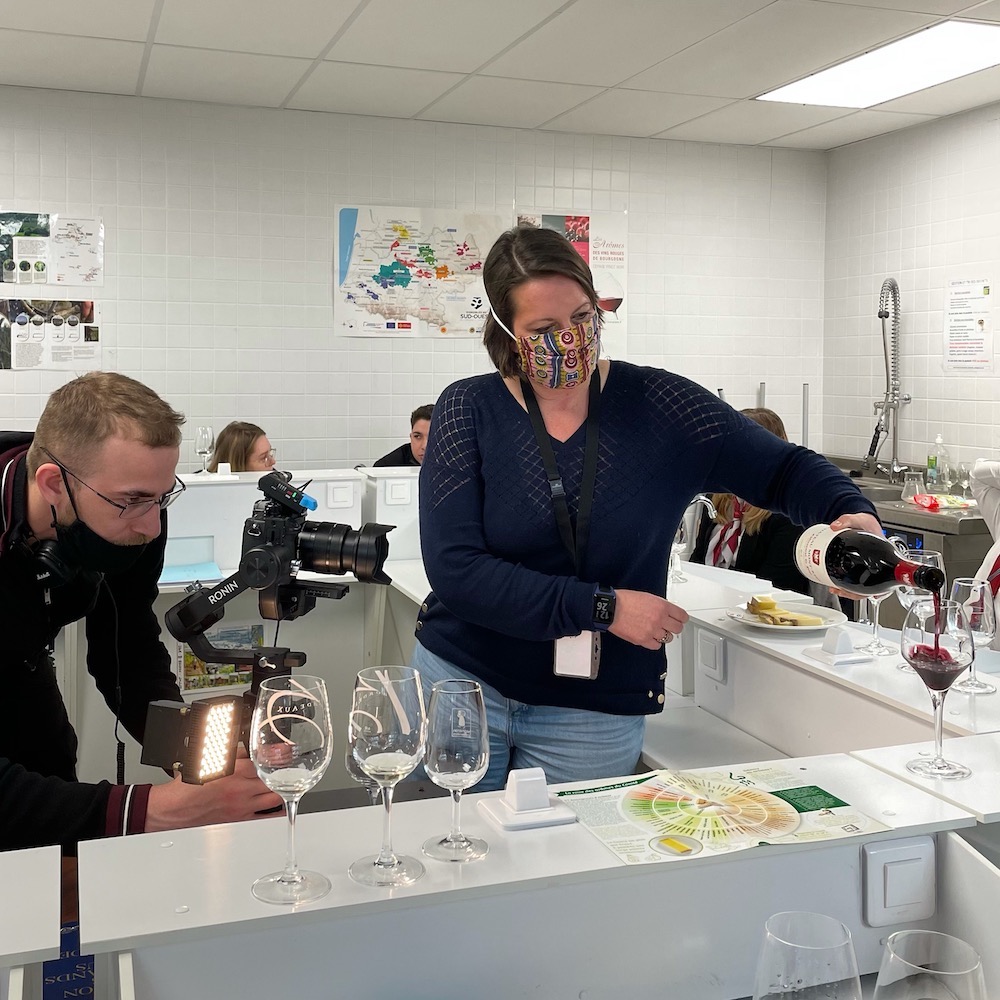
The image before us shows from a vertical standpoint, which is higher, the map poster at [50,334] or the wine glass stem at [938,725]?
the map poster at [50,334]

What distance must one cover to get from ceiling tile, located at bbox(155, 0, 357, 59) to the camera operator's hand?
2885mm

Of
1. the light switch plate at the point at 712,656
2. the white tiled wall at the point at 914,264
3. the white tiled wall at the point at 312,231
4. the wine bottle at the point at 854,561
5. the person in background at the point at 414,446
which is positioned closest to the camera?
the wine bottle at the point at 854,561

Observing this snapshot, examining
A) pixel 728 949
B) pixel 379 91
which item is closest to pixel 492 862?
pixel 728 949

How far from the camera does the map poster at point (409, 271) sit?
202 inches

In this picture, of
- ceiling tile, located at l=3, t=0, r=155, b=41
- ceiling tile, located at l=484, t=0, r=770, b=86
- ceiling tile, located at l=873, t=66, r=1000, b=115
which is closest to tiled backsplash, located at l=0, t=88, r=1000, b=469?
ceiling tile, located at l=873, t=66, r=1000, b=115

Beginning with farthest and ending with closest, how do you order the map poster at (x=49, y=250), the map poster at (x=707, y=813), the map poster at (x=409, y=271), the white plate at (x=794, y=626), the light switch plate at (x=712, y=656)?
the map poster at (x=409, y=271) < the map poster at (x=49, y=250) < the light switch plate at (x=712, y=656) < the white plate at (x=794, y=626) < the map poster at (x=707, y=813)

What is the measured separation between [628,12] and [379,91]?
141cm

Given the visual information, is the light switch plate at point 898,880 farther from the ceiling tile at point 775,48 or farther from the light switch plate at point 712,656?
the ceiling tile at point 775,48

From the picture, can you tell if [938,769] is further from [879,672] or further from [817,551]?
[879,672]

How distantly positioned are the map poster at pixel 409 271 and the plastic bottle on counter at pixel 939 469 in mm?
2237

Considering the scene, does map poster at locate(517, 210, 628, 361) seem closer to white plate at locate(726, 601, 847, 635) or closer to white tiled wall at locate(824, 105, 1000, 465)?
white tiled wall at locate(824, 105, 1000, 465)

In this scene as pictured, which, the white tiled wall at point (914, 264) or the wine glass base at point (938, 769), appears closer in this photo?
the wine glass base at point (938, 769)

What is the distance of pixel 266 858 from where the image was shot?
1.13m

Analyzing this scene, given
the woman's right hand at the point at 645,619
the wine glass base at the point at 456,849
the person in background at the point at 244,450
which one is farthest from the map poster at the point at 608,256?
the wine glass base at the point at 456,849
